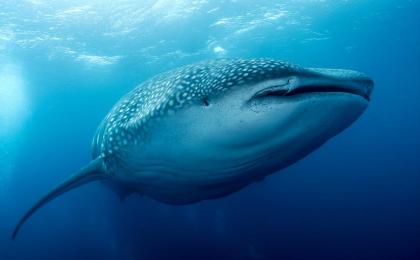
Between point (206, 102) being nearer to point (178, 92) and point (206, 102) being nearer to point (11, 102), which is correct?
point (178, 92)

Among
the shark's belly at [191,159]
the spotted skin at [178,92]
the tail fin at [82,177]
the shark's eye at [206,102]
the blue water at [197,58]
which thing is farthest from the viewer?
the blue water at [197,58]

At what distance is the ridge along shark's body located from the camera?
245 cm

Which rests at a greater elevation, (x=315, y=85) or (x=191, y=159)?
(x=315, y=85)

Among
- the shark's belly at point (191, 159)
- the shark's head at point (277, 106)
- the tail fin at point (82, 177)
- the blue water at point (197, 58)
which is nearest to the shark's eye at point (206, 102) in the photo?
the shark's head at point (277, 106)

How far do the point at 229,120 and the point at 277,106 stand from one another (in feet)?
1.35

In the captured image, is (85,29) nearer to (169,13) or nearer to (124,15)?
(124,15)

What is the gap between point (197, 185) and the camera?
4.02m

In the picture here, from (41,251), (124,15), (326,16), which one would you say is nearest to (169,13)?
(124,15)

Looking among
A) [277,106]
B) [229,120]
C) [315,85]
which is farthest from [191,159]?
[315,85]

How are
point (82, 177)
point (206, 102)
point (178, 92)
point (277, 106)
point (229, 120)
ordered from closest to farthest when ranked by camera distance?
1. point (277, 106)
2. point (229, 120)
3. point (206, 102)
4. point (178, 92)
5. point (82, 177)

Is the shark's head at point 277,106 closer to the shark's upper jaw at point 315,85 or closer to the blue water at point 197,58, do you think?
the shark's upper jaw at point 315,85

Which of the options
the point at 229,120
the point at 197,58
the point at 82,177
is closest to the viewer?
the point at 229,120

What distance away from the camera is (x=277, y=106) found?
2395mm

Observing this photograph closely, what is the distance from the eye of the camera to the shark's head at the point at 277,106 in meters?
2.42
